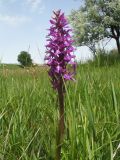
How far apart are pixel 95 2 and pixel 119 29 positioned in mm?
3029

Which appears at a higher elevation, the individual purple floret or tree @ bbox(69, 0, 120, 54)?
tree @ bbox(69, 0, 120, 54)

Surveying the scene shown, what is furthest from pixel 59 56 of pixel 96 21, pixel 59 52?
pixel 96 21

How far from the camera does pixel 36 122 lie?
3625 mm

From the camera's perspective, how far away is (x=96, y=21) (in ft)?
103

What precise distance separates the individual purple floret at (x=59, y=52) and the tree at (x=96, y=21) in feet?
91.6

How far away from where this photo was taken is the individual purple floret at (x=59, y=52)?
2352 millimetres

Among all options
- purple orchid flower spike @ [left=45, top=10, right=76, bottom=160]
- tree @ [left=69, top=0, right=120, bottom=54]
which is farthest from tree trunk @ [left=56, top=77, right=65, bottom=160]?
tree @ [left=69, top=0, right=120, bottom=54]

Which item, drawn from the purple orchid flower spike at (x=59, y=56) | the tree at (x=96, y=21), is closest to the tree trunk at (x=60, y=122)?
the purple orchid flower spike at (x=59, y=56)

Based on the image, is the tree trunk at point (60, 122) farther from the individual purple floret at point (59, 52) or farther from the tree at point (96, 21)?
A: the tree at point (96, 21)

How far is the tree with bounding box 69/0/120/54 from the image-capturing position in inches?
1197

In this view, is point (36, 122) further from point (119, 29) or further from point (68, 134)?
point (119, 29)

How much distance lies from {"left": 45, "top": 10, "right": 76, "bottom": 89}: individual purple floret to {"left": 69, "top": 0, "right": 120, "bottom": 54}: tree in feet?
91.6

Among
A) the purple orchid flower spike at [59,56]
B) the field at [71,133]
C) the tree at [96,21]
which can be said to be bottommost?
the field at [71,133]

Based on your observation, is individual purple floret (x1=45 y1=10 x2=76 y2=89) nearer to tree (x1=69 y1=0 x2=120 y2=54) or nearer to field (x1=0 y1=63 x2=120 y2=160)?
field (x1=0 y1=63 x2=120 y2=160)
